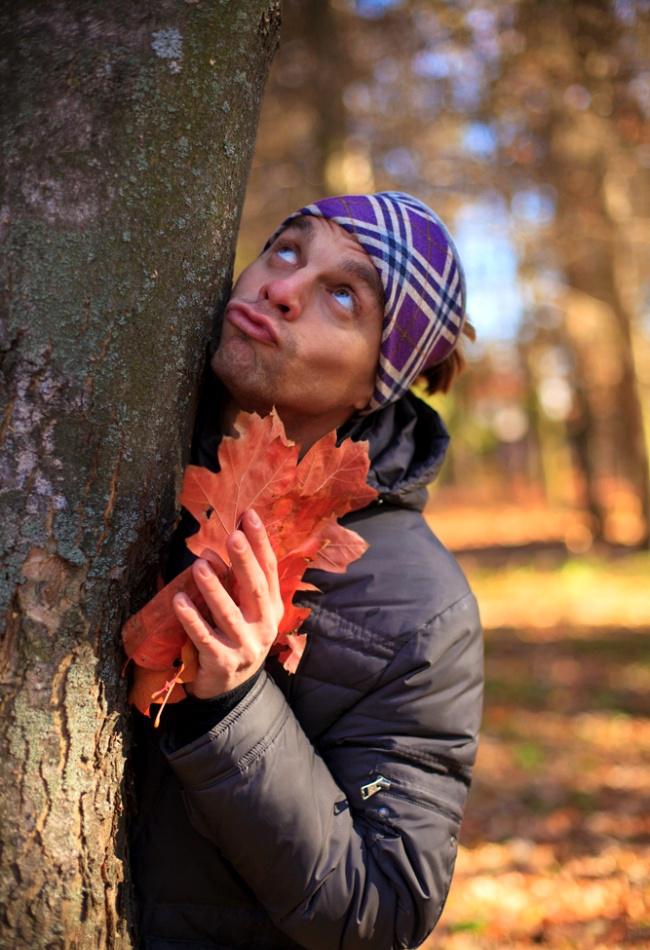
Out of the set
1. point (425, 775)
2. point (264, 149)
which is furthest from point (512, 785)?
point (264, 149)

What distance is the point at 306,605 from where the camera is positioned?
1.73 metres

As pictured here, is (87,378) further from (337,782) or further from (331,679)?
(337,782)

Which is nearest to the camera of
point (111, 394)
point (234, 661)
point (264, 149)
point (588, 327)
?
point (234, 661)

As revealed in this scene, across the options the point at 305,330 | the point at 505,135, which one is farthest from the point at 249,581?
the point at 505,135

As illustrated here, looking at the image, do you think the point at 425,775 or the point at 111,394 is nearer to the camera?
the point at 111,394

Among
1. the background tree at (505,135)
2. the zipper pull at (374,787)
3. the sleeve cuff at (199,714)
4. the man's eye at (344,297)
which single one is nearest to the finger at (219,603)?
the sleeve cuff at (199,714)

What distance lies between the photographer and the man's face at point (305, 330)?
5.69 ft

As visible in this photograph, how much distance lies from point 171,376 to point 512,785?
469 centimetres

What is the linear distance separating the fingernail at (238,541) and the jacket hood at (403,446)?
56 centimetres

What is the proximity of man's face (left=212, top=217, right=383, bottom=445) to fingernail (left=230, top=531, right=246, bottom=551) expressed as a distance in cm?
47

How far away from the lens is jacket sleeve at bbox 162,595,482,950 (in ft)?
4.80

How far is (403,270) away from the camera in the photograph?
1.89 meters

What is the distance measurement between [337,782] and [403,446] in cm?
77

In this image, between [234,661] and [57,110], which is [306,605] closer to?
[234,661]
